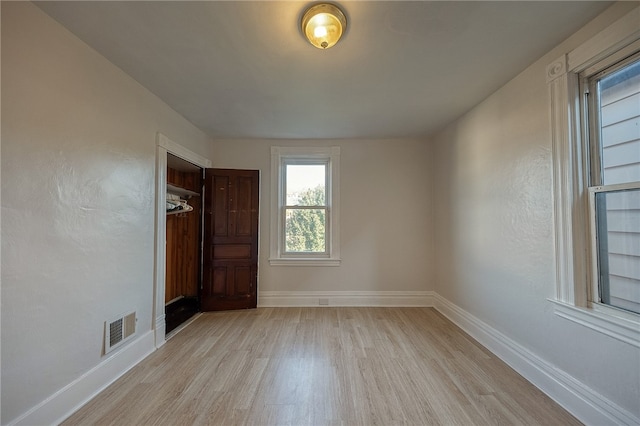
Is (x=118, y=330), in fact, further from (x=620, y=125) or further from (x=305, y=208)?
(x=620, y=125)

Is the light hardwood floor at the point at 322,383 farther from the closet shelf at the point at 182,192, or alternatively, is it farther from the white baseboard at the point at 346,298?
the closet shelf at the point at 182,192

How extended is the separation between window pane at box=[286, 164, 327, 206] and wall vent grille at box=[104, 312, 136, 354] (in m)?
2.32

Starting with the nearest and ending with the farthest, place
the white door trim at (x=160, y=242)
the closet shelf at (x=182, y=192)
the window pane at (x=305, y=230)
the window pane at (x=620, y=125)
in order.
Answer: the window pane at (x=620, y=125), the white door trim at (x=160, y=242), the closet shelf at (x=182, y=192), the window pane at (x=305, y=230)

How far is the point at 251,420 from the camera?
5.14ft

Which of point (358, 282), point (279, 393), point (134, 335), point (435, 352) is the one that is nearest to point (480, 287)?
point (435, 352)

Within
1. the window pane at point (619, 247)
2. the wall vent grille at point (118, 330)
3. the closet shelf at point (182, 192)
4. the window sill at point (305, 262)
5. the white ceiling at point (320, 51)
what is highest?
the white ceiling at point (320, 51)

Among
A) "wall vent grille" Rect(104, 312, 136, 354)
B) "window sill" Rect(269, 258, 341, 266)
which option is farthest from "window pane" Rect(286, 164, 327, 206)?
"wall vent grille" Rect(104, 312, 136, 354)

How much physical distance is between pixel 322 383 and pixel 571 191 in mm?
2158

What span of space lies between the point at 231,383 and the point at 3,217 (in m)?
1.68

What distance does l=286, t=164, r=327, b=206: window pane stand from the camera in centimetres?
390

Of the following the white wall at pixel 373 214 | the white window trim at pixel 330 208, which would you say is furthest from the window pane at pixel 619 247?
the white window trim at pixel 330 208

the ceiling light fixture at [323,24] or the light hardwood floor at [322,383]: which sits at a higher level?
the ceiling light fixture at [323,24]

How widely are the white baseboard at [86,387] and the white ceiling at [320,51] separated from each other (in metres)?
2.24

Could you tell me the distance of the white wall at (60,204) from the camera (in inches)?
52.4
